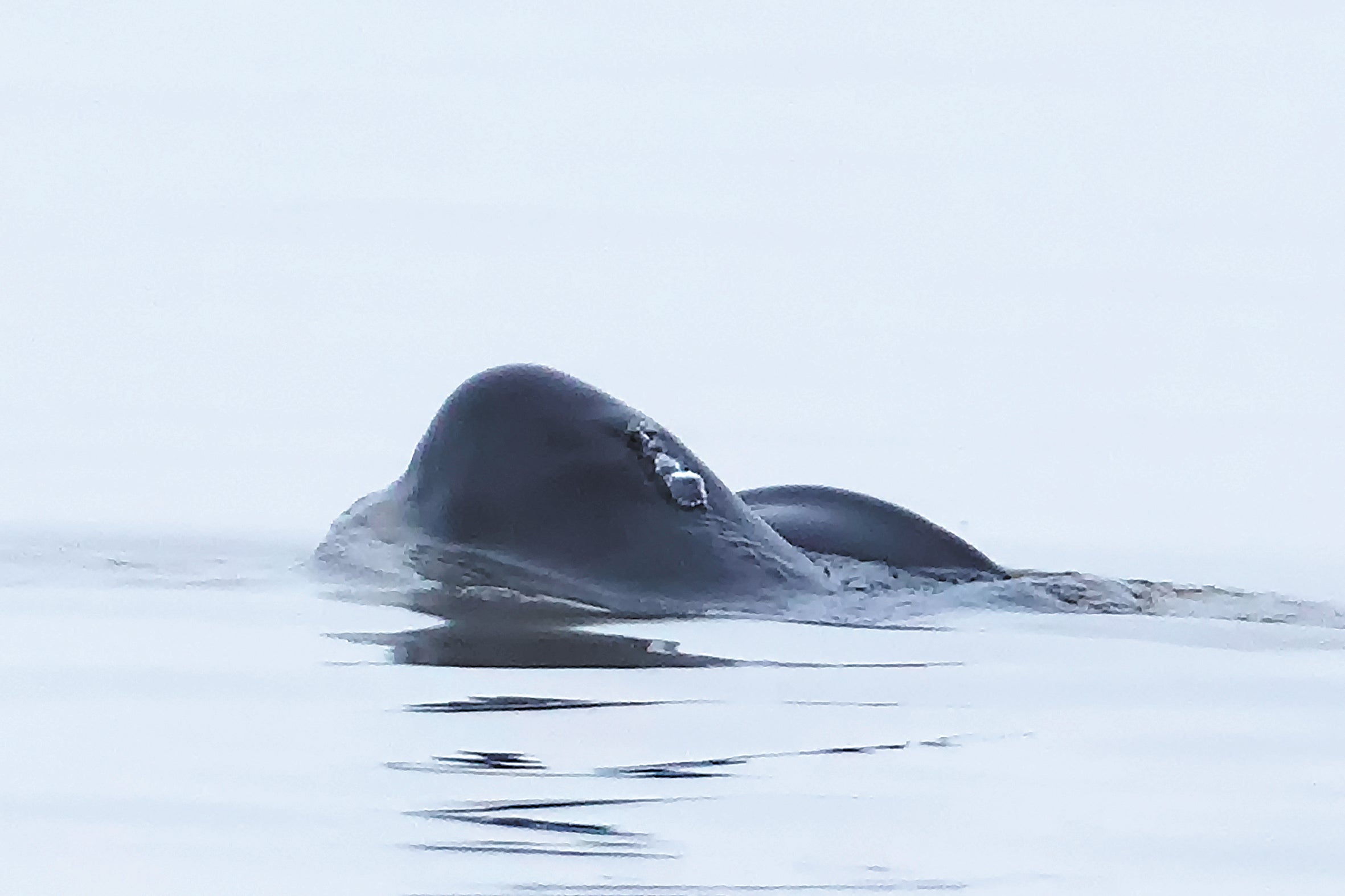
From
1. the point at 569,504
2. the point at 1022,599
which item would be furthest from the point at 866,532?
the point at 569,504

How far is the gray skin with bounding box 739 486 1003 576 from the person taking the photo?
9461 millimetres

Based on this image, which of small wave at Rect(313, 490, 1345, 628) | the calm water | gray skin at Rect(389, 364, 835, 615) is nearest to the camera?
the calm water

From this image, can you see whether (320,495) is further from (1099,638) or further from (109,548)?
(1099,638)

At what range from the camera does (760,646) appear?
763 cm

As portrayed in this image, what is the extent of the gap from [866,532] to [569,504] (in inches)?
55.2

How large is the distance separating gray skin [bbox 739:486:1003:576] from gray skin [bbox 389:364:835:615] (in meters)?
0.82

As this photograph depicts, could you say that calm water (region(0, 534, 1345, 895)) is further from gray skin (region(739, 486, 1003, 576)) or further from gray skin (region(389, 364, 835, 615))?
gray skin (region(739, 486, 1003, 576))

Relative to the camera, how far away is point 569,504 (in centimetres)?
851

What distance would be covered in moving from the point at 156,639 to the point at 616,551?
146 cm

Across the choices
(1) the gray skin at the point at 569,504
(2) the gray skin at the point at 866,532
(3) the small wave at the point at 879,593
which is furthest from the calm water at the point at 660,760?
(2) the gray skin at the point at 866,532

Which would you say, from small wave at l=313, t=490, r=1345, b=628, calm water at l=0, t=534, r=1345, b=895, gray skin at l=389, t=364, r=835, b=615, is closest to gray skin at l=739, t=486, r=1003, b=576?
small wave at l=313, t=490, r=1345, b=628

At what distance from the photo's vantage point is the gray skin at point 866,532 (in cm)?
946

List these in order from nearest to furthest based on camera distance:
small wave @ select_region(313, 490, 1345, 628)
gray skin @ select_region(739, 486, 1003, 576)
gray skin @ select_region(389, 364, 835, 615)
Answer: small wave @ select_region(313, 490, 1345, 628) → gray skin @ select_region(389, 364, 835, 615) → gray skin @ select_region(739, 486, 1003, 576)

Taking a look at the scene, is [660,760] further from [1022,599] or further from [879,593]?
[1022,599]
